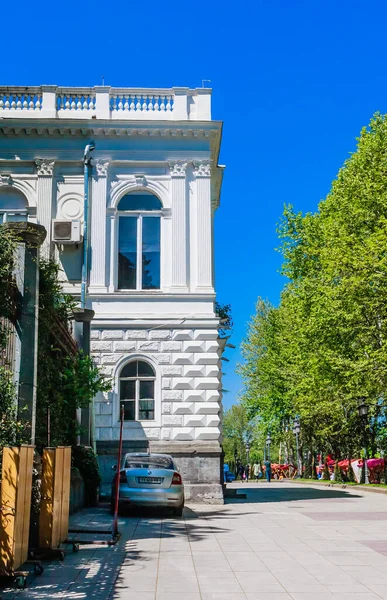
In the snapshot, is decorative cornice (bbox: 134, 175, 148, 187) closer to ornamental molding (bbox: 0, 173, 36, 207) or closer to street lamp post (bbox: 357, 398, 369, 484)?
ornamental molding (bbox: 0, 173, 36, 207)

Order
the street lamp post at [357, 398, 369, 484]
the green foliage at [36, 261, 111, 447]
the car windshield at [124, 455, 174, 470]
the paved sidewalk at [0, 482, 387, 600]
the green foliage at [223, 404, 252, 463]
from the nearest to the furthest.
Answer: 1. the paved sidewalk at [0, 482, 387, 600]
2. the green foliage at [36, 261, 111, 447]
3. the car windshield at [124, 455, 174, 470]
4. the street lamp post at [357, 398, 369, 484]
5. the green foliage at [223, 404, 252, 463]

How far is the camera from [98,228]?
23.8 meters

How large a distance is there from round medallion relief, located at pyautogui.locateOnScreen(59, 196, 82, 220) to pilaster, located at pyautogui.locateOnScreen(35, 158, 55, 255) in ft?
1.32

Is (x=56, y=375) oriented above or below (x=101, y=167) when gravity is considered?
below

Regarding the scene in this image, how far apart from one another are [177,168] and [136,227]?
2336 mm

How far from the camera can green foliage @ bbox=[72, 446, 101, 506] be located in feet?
62.5

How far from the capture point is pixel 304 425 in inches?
1907

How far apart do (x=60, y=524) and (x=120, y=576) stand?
6.32 ft

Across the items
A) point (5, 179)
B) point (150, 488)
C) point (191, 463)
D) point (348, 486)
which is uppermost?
point (5, 179)

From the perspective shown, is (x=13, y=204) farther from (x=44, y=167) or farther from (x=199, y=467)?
(x=199, y=467)

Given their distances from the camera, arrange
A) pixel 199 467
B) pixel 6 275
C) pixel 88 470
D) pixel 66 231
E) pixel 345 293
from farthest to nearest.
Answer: pixel 345 293, pixel 66 231, pixel 199 467, pixel 88 470, pixel 6 275

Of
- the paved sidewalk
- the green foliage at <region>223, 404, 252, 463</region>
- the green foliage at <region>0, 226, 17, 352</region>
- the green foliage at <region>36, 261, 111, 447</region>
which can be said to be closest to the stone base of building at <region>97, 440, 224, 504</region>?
the green foliage at <region>36, 261, 111, 447</region>

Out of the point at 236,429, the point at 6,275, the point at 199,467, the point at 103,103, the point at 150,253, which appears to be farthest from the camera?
the point at 236,429

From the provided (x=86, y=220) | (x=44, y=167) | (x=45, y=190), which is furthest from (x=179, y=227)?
(x=44, y=167)
